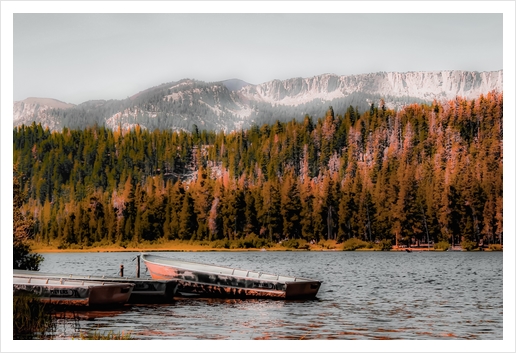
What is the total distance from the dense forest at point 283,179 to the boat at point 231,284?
4214cm

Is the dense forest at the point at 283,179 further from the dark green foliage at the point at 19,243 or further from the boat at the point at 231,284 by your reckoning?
the dark green foliage at the point at 19,243

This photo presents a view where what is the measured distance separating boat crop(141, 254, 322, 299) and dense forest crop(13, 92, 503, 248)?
138ft

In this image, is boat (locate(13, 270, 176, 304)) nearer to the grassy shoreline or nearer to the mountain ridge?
the mountain ridge

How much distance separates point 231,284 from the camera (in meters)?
30.7

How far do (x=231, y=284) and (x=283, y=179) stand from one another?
72874mm

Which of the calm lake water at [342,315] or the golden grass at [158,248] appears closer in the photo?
the calm lake water at [342,315]

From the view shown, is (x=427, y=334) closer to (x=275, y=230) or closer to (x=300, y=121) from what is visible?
(x=275, y=230)

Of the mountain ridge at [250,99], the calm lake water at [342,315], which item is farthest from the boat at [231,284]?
the mountain ridge at [250,99]

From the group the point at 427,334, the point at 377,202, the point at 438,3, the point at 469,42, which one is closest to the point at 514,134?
the point at 438,3

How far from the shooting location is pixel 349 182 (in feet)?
316

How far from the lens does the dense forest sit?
82188 millimetres

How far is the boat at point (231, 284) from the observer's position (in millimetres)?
29891

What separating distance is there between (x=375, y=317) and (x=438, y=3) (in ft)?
34.9

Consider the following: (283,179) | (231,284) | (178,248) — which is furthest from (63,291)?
(283,179)
